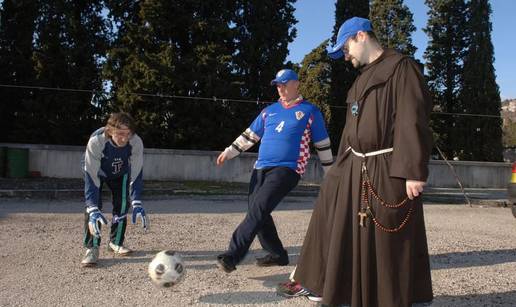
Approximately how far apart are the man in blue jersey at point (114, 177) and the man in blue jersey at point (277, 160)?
114 cm

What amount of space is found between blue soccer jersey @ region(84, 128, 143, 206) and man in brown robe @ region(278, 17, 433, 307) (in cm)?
251

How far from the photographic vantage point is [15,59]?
68.5 ft

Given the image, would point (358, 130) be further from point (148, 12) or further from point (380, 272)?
point (148, 12)

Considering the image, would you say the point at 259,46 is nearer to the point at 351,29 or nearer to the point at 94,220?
the point at 94,220

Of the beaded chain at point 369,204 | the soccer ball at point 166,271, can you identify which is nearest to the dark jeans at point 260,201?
the soccer ball at point 166,271

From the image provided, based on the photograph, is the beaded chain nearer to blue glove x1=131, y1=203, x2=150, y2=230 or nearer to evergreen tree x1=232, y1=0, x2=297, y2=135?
blue glove x1=131, y1=203, x2=150, y2=230

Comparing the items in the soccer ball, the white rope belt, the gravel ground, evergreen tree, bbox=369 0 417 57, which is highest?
evergreen tree, bbox=369 0 417 57

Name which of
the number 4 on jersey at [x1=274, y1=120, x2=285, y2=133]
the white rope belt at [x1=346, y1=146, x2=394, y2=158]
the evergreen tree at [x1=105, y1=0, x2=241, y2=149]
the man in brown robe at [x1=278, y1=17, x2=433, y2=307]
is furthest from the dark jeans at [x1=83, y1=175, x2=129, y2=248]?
the evergreen tree at [x1=105, y1=0, x2=241, y2=149]

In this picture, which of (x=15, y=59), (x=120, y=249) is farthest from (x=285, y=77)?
(x=15, y=59)

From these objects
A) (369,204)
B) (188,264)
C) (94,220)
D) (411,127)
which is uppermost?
(411,127)

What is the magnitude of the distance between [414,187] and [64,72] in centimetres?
2045

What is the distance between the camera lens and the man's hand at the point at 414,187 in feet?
9.19

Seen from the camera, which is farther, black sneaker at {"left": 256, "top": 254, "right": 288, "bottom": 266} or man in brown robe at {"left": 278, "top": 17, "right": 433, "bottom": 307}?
black sneaker at {"left": 256, "top": 254, "right": 288, "bottom": 266}

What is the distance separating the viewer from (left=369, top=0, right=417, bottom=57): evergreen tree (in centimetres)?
2736
